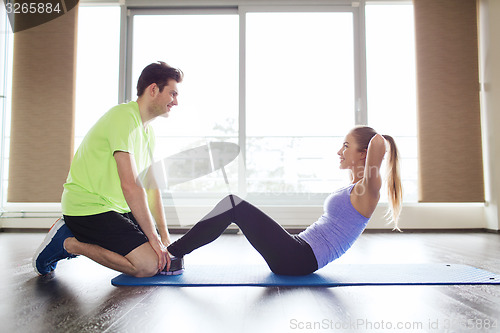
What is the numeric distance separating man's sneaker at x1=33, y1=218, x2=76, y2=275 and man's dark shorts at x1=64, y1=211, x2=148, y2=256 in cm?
14

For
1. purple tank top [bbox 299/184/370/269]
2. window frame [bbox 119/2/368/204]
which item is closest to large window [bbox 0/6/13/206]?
window frame [bbox 119/2/368/204]

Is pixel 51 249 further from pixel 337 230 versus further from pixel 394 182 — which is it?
pixel 394 182

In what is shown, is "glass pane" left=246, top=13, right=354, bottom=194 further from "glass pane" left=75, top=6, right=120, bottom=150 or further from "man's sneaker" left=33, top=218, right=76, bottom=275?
"man's sneaker" left=33, top=218, right=76, bottom=275

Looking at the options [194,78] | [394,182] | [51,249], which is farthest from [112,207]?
[194,78]

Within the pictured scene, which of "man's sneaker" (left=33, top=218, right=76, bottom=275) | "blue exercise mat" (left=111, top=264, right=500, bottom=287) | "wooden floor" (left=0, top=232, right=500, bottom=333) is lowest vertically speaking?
"blue exercise mat" (left=111, top=264, right=500, bottom=287)

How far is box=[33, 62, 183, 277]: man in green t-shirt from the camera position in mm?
1523

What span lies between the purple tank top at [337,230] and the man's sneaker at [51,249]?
1.10 m

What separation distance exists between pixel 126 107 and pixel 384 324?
134 centimetres

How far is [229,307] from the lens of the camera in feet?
3.92

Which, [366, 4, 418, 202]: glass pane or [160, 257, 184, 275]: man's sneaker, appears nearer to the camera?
[160, 257, 184, 275]: man's sneaker

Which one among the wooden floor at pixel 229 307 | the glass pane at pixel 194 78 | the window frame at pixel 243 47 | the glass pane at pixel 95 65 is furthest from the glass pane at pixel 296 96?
the wooden floor at pixel 229 307

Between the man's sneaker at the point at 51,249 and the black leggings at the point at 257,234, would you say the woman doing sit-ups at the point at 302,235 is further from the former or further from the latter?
the man's sneaker at the point at 51,249

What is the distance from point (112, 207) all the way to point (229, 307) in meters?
0.76

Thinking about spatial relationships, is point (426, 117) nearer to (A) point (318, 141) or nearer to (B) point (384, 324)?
(A) point (318, 141)
